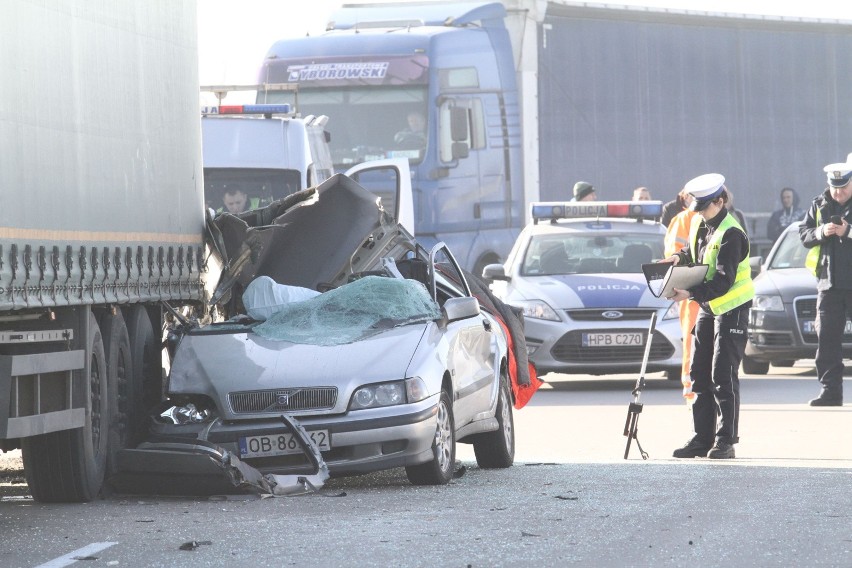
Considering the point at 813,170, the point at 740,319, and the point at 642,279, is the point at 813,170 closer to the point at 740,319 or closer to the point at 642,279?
the point at 642,279

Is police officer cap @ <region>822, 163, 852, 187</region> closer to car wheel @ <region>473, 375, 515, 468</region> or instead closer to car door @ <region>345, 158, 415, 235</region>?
car door @ <region>345, 158, 415, 235</region>

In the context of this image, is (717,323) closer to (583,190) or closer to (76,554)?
(76,554)

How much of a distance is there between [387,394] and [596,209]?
10.9 metres

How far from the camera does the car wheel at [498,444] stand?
12266mm

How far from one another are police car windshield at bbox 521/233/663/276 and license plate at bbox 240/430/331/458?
1010cm

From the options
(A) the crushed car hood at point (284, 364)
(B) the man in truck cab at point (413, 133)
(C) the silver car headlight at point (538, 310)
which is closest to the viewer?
(A) the crushed car hood at point (284, 364)

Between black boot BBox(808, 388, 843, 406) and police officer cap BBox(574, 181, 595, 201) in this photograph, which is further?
police officer cap BBox(574, 181, 595, 201)

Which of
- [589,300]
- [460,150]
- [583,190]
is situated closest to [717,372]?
[589,300]

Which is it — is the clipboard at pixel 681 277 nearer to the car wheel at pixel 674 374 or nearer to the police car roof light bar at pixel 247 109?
the car wheel at pixel 674 374

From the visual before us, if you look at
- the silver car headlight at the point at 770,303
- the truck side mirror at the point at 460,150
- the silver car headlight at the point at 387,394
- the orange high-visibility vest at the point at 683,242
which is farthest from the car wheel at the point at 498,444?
the truck side mirror at the point at 460,150

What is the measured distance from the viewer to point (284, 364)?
10.7 meters

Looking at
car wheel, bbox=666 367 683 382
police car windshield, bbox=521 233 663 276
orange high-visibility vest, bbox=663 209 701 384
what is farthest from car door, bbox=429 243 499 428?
police car windshield, bbox=521 233 663 276

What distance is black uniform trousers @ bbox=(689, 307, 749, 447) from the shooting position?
12852 mm

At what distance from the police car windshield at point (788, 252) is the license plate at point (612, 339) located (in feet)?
10.1
